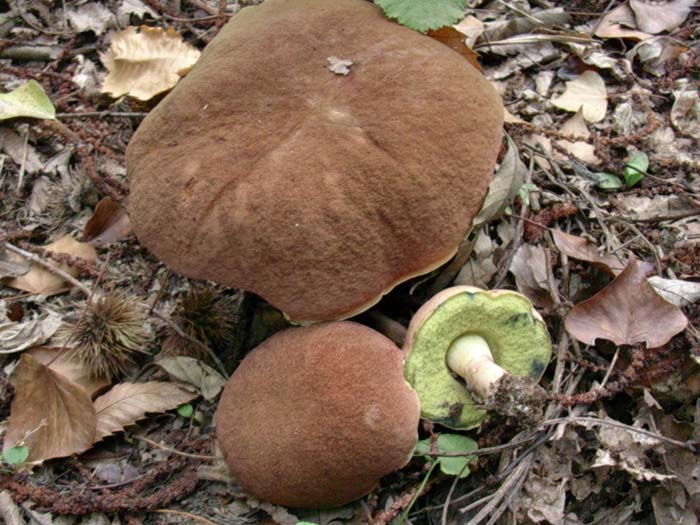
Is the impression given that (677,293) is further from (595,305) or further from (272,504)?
(272,504)

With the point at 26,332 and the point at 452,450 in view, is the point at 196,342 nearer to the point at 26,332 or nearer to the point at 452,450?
the point at 26,332

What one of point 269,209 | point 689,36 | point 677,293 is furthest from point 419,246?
point 689,36

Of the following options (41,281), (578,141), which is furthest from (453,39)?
(41,281)

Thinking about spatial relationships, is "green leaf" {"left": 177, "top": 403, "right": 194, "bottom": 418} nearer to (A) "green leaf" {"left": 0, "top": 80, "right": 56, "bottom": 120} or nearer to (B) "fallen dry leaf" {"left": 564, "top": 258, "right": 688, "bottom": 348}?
(B) "fallen dry leaf" {"left": 564, "top": 258, "right": 688, "bottom": 348}

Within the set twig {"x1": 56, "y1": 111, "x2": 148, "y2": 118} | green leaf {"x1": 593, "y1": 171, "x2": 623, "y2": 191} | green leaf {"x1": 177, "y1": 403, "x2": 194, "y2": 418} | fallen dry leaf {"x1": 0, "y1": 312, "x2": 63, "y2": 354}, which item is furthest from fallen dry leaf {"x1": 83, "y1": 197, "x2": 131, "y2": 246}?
green leaf {"x1": 593, "y1": 171, "x2": 623, "y2": 191}

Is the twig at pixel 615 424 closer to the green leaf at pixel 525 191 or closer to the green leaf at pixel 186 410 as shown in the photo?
the green leaf at pixel 525 191

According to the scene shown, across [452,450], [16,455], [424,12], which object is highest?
[424,12]
